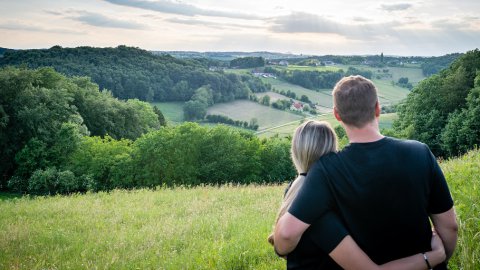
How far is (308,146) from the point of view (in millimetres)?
3271

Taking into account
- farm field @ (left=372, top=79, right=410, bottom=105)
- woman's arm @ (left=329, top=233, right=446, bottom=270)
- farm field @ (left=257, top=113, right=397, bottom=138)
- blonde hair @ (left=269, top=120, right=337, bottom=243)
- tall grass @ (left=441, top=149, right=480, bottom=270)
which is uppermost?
blonde hair @ (left=269, top=120, right=337, bottom=243)

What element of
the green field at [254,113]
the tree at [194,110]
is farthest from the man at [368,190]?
the tree at [194,110]

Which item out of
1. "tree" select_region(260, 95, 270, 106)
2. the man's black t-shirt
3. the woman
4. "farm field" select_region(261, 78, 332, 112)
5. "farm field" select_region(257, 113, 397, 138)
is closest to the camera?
the man's black t-shirt

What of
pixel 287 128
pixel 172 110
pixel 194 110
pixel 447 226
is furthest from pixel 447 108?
pixel 172 110

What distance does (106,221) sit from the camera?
1044 cm

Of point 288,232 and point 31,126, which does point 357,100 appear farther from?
point 31,126

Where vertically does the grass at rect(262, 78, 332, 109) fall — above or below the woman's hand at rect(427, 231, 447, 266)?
below

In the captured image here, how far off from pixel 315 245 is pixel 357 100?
121 centimetres

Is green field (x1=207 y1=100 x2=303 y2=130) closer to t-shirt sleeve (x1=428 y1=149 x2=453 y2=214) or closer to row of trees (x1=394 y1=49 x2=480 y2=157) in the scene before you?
row of trees (x1=394 y1=49 x2=480 y2=157)

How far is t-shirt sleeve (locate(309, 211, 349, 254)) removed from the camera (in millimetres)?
2916

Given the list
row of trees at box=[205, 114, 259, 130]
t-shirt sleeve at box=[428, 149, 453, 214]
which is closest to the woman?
t-shirt sleeve at box=[428, 149, 453, 214]

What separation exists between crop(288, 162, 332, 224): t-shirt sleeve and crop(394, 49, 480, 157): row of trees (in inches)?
1291

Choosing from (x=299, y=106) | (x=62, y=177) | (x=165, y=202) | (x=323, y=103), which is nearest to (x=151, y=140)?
(x=62, y=177)

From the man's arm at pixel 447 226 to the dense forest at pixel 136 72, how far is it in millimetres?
92259
